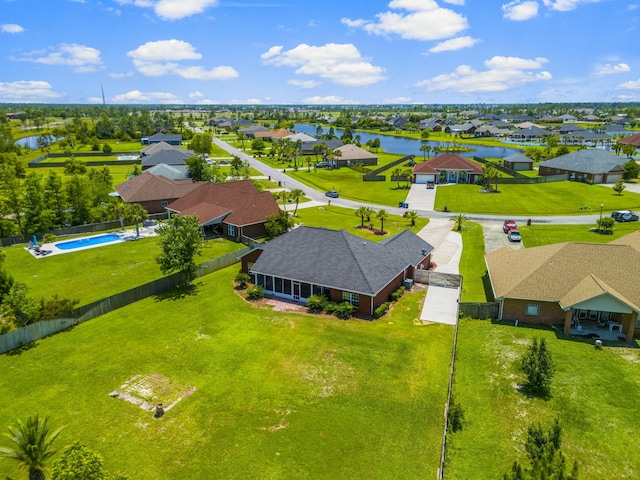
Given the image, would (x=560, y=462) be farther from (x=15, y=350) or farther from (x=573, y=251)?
(x=15, y=350)

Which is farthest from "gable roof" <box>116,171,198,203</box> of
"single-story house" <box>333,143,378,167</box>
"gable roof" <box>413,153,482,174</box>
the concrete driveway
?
"single-story house" <box>333,143,378,167</box>

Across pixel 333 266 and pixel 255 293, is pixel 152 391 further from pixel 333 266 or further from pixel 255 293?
pixel 333 266

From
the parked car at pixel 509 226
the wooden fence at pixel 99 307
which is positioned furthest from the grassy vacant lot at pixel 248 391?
the parked car at pixel 509 226

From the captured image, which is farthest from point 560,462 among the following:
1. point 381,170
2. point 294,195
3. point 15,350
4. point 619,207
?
point 381,170

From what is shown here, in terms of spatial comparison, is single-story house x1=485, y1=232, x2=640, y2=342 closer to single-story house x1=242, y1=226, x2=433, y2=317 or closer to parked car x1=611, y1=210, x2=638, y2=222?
single-story house x1=242, y1=226, x2=433, y2=317

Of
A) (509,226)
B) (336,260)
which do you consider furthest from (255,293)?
(509,226)

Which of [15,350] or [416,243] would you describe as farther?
[416,243]
